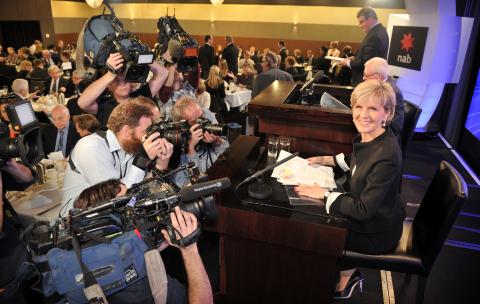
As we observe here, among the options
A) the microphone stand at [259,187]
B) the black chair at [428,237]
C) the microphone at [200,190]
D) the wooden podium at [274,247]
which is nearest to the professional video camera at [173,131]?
the wooden podium at [274,247]

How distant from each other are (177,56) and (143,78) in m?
0.40

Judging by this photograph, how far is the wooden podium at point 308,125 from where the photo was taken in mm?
2158

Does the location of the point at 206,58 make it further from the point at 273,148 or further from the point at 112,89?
the point at 273,148

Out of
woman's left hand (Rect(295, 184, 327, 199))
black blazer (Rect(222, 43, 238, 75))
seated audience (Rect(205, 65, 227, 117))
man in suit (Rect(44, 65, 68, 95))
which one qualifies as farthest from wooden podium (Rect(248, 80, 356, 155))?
black blazer (Rect(222, 43, 238, 75))

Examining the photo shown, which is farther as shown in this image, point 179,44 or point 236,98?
point 236,98

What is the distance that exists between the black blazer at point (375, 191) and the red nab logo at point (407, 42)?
4203 millimetres

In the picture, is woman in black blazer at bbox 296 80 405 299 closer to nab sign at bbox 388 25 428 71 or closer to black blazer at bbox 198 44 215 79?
nab sign at bbox 388 25 428 71

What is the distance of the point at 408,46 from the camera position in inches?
200

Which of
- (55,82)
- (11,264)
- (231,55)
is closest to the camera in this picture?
(11,264)

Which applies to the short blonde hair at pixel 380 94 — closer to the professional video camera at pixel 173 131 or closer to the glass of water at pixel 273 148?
the glass of water at pixel 273 148

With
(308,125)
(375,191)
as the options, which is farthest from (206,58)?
(375,191)

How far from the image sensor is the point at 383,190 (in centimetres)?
144

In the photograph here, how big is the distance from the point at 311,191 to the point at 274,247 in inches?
12.7

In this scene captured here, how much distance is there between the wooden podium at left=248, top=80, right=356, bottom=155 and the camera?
216 cm
